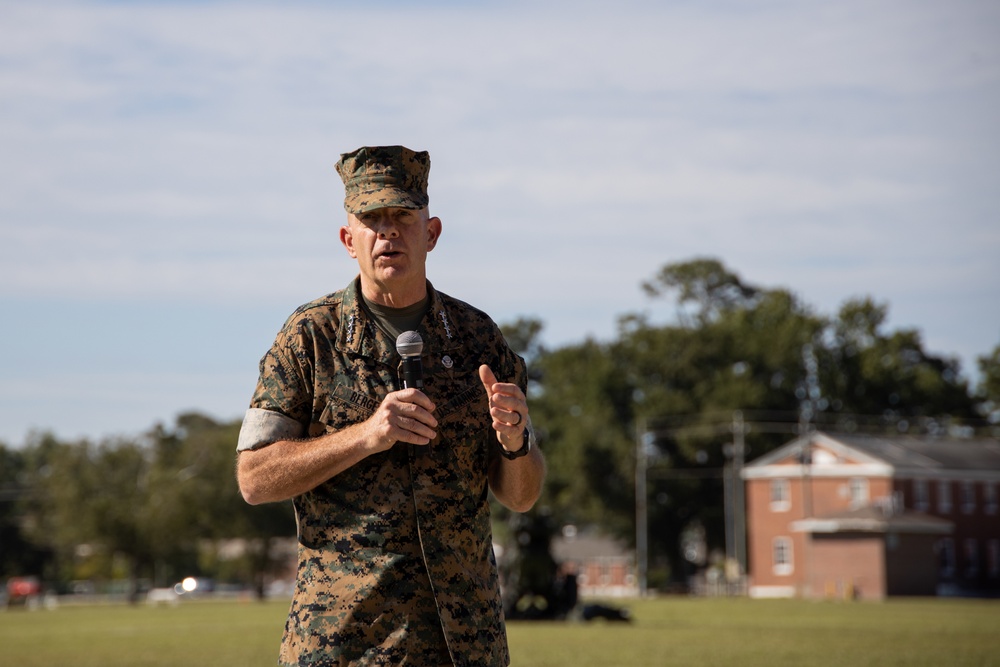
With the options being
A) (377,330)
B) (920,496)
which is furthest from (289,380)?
(920,496)

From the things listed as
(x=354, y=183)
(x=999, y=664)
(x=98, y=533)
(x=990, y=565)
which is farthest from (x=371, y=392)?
(x=990, y=565)

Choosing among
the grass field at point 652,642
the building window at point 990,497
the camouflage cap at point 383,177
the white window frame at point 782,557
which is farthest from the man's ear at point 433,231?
the building window at point 990,497

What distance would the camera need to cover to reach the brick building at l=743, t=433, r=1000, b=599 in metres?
80.4

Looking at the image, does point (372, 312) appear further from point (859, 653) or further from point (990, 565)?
point (990, 565)

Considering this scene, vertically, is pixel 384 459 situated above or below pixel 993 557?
above

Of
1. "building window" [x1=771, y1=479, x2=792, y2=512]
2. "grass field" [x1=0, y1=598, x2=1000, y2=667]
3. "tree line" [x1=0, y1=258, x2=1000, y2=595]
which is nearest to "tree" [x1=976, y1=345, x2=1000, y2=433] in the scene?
"tree line" [x1=0, y1=258, x2=1000, y2=595]

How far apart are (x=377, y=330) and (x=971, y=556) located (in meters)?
92.0

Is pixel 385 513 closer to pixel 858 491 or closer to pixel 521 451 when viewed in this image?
pixel 521 451

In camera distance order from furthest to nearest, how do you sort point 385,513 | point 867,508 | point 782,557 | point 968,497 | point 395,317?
point 782,557
point 968,497
point 867,508
point 395,317
point 385,513

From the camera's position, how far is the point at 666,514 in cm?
10025

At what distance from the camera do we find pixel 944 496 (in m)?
90.4

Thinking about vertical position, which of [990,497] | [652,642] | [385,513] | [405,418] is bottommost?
[652,642]

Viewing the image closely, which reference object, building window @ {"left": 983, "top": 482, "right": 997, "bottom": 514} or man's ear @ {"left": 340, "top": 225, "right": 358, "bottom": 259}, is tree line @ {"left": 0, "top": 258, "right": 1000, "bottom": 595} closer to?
building window @ {"left": 983, "top": 482, "right": 997, "bottom": 514}

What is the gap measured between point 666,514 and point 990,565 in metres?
21.6
